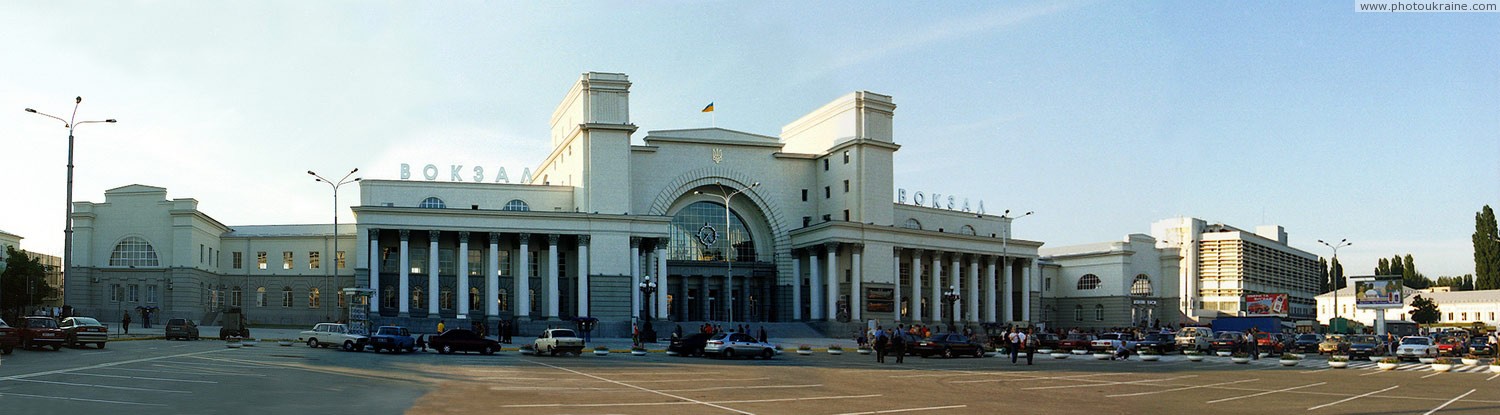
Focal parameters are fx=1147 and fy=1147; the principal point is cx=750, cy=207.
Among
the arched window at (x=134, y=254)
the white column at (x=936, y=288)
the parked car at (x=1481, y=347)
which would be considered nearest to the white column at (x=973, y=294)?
the white column at (x=936, y=288)

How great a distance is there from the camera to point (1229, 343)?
193 feet

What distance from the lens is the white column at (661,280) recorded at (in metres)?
81.8

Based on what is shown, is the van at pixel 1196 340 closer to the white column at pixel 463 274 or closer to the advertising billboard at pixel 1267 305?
the white column at pixel 463 274

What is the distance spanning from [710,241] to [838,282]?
34.7 ft

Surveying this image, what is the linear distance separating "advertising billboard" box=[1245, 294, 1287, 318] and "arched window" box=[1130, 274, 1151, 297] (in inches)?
508

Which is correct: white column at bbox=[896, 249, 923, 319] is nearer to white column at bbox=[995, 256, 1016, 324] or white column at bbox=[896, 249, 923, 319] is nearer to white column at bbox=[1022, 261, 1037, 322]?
white column at bbox=[995, 256, 1016, 324]

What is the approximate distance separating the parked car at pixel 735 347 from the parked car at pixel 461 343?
30.5 ft

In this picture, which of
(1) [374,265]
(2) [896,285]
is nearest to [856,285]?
(2) [896,285]

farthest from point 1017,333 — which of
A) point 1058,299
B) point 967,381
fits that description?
point 1058,299

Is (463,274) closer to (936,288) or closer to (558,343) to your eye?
(558,343)

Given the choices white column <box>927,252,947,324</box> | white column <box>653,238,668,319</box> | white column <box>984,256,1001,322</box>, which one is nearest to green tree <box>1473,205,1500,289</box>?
white column <box>984,256,1001,322</box>

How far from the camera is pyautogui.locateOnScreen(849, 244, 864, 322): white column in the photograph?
86875mm

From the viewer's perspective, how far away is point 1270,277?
14800 cm

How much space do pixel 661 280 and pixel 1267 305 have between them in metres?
71.1
